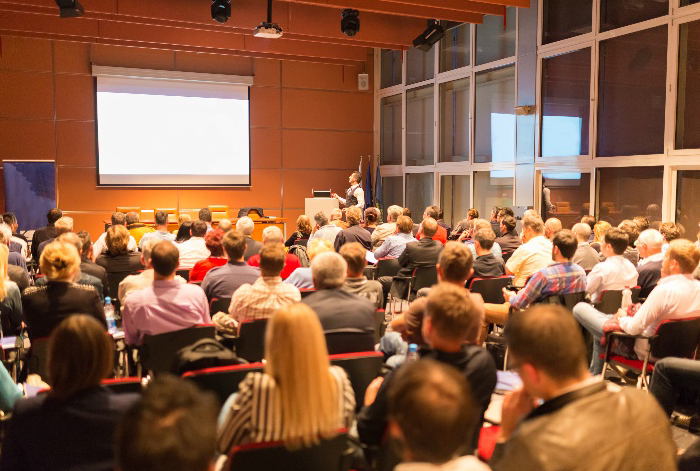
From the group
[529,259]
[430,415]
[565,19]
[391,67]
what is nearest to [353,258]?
[529,259]

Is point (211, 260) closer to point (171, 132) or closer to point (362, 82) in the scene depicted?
point (171, 132)

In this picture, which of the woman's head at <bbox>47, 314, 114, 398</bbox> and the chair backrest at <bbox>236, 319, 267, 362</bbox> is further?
the chair backrest at <bbox>236, 319, 267, 362</bbox>

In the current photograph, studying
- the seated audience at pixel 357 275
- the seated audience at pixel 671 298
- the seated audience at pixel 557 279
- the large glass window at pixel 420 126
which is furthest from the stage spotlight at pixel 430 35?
the seated audience at pixel 671 298

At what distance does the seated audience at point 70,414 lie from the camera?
1827 millimetres

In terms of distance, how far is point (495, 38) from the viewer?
37.0 ft

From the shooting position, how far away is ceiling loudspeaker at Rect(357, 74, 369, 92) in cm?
1478

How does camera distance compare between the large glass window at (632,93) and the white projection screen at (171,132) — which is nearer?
the large glass window at (632,93)

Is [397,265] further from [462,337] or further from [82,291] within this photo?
[462,337]

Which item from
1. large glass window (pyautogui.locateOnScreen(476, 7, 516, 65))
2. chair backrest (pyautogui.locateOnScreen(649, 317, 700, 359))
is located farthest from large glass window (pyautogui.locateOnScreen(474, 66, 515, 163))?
chair backrest (pyautogui.locateOnScreen(649, 317, 700, 359))

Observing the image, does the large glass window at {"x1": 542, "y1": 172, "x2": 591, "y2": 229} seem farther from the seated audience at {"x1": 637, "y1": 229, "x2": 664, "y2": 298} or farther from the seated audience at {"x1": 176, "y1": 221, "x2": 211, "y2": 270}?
the seated audience at {"x1": 176, "y1": 221, "x2": 211, "y2": 270}

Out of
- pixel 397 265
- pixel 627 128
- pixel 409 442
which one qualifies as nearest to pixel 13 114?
pixel 397 265

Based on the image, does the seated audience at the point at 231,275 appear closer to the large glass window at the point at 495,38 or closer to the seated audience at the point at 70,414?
the seated audience at the point at 70,414

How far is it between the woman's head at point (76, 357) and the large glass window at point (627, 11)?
333 inches

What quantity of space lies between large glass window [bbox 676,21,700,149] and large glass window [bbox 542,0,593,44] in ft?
5.53
